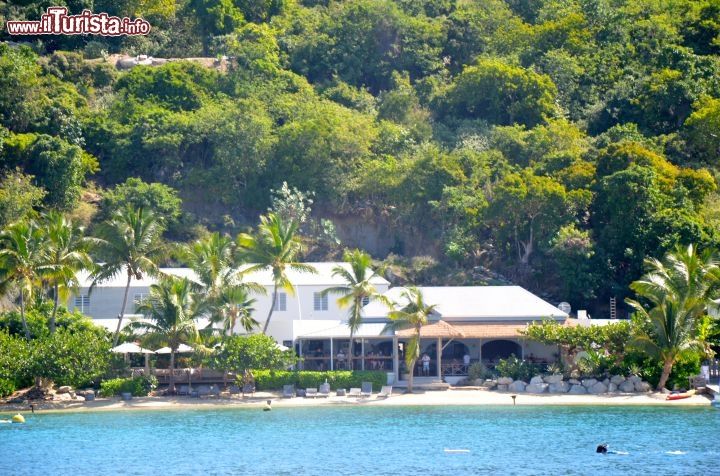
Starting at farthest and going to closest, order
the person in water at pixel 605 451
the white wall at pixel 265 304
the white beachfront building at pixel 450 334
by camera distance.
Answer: the white wall at pixel 265 304, the white beachfront building at pixel 450 334, the person in water at pixel 605 451

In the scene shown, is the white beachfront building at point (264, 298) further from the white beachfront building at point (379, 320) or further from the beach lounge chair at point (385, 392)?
the beach lounge chair at point (385, 392)

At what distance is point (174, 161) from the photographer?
230ft

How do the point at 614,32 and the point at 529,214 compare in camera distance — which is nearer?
the point at 529,214

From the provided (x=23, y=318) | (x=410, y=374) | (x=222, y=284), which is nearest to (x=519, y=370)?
(x=410, y=374)

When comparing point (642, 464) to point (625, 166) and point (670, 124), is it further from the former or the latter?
point (670, 124)

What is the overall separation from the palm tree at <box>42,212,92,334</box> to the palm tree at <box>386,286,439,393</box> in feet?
42.1

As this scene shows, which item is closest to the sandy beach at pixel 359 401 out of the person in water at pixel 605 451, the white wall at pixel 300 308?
the white wall at pixel 300 308

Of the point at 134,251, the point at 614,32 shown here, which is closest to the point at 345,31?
the point at 614,32

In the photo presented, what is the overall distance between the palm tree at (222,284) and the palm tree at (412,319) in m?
6.22

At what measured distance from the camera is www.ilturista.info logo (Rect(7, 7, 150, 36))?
78812 mm

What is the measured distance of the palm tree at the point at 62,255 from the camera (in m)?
51.2

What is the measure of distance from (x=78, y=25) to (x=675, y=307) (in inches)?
1816

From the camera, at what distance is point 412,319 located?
50.5 m

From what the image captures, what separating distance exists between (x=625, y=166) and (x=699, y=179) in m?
3.70
